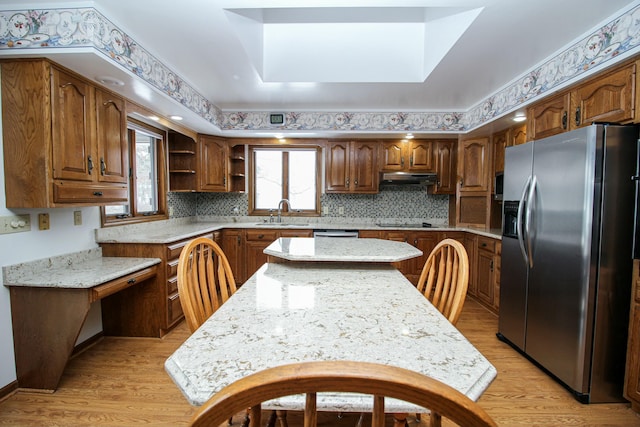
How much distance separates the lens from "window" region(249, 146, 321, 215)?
422cm

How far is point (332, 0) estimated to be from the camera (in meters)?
1.58

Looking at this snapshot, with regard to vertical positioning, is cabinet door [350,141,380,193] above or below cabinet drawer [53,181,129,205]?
above

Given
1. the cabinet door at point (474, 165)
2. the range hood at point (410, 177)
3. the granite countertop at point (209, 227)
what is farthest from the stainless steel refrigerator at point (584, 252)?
the range hood at point (410, 177)

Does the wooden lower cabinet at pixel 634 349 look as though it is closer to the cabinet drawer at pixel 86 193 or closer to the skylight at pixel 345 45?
the skylight at pixel 345 45

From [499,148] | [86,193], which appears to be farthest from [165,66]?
[499,148]

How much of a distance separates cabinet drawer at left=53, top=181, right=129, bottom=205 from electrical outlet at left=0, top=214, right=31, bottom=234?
0.30 meters

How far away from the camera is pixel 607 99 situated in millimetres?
1773

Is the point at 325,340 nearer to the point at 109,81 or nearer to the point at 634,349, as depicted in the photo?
the point at 634,349

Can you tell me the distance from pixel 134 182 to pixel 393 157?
3.12 meters

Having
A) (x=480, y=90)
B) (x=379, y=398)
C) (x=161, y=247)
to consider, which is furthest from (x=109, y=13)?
(x=480, y=90)

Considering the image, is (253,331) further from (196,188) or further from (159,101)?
(196,188)

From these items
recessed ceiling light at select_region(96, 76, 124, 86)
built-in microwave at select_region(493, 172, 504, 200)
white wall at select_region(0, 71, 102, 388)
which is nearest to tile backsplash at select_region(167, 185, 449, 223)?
built-in microwave at select_region(493, 172, 504, 200)

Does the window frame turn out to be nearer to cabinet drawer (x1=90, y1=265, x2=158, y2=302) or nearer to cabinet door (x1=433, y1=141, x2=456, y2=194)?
cabinet drawer (x1=90, y1=265, x2=158, y2=302)

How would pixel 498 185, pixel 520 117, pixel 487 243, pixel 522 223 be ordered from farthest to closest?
1. pixel 498 185
2. pixel 487 243
3. pixel 520 117
4. pixel 522 223
